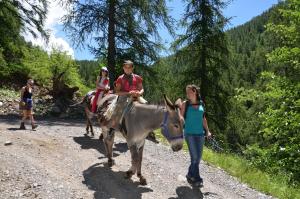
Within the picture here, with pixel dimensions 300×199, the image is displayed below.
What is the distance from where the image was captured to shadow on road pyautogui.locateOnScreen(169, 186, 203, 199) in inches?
319

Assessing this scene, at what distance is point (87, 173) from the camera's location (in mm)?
8695

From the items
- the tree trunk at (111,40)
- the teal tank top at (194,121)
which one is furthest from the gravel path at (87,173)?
the tree trunk at (111,40)

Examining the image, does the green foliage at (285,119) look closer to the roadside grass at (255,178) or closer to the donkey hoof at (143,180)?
the roadside grass at (255,178)

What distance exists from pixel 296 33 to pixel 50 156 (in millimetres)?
9358

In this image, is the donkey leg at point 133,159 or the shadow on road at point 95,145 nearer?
the donkey leg at point 133,159

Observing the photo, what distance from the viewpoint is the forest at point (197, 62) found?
13188 millimetres

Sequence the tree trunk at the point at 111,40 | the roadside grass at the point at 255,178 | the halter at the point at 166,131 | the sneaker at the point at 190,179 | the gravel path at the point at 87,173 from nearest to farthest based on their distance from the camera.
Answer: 1. the halter at the point at 166,131
2. the gravel path at the point at 87,173
3. the sneaker at the point at 190,179
4. the roadside grass at the point at 255,178
5. the tree trunk at the point at 111,40

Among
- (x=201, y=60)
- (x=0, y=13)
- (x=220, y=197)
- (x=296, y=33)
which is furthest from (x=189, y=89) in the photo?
(x=201, y=60)

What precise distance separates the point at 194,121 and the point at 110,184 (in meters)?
2.20

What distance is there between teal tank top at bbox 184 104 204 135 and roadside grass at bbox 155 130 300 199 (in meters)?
2.48

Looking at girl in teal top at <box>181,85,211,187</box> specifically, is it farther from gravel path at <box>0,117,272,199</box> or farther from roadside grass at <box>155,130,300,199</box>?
roadside grass at <box>155,130,300,199</box>

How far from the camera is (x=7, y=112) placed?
1858 cm

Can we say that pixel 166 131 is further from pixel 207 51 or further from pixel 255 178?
pixel 207 51

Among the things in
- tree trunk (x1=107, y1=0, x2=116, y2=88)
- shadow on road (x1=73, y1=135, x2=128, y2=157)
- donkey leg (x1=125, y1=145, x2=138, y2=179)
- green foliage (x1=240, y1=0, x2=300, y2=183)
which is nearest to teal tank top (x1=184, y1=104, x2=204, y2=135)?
donkey leg (x1=125, y1=145, x2=138, y2=179)
